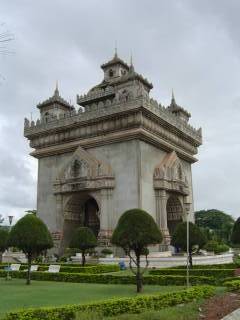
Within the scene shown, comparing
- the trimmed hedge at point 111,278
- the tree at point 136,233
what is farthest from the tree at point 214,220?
the tree at point 136,233

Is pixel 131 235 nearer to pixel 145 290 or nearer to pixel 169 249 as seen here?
pixel 145 290

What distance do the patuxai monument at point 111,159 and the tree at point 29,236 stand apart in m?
11.7

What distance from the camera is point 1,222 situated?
7031 cm

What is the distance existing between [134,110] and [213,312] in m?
22.7

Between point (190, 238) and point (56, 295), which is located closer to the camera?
point (56, 295)

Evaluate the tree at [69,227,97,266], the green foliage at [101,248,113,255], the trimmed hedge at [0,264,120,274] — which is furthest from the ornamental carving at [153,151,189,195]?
the trimmed hedge at [0,264,120,274]

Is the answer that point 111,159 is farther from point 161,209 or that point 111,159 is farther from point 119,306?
point 119,306

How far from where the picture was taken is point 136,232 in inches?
625

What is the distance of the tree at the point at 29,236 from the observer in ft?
63.3

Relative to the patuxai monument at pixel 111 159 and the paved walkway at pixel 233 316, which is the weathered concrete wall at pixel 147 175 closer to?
Result: the patuxai monument at pixel 111 159

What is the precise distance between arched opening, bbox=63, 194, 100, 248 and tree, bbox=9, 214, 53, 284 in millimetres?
14882

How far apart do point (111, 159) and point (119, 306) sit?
76.1ft

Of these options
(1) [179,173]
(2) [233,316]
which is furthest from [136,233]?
(1) [179,173]

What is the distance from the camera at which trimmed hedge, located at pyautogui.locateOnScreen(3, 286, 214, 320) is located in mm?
8750
